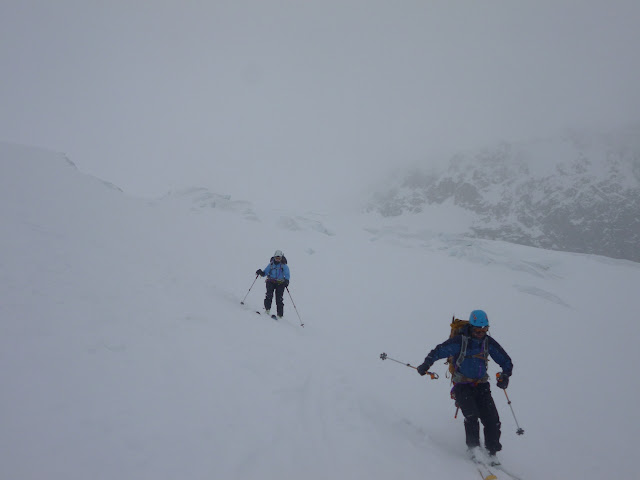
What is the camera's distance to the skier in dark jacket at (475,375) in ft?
17.4

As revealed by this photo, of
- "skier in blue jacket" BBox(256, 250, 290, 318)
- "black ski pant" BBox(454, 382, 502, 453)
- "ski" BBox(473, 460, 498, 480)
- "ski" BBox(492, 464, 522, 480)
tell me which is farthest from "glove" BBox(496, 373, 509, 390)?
"skier in blue jacket" BBox(256, 250, 290, 318)

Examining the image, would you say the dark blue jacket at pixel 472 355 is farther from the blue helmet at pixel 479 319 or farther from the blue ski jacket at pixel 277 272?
the blue ski jacket at pixel 277 272

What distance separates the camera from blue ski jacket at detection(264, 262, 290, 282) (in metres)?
10.6

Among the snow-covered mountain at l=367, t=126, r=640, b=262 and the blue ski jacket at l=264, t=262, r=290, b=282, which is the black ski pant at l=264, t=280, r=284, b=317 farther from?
the snow-covered mountain at l=367, t=126, r=640, b=262

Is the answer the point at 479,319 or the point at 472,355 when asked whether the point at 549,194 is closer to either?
the point at 479,319

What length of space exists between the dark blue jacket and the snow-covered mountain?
463 feet

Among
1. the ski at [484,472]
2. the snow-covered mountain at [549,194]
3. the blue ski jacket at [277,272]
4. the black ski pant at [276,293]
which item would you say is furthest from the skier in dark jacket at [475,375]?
the snow-covered mountain at [549,194]

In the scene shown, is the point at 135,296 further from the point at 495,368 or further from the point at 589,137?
the point at 589,137

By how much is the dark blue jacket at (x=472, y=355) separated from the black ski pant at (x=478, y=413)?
10.9 inches

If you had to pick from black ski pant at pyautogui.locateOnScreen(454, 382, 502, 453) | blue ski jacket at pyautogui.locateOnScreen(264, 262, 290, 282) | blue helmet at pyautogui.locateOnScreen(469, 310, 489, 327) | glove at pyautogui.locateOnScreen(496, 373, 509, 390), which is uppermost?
blue helmet at pyautogui.locateOnScreen(469, 310, 489, 327)

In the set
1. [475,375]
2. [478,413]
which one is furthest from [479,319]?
[478,413]

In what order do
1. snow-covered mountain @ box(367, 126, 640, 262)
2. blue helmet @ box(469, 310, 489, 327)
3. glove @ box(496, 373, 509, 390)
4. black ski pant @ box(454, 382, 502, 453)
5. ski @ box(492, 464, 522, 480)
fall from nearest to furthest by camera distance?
ski @ box(492, 464, 522, 480)
black ski pant @ box(454, 382, 502, 453)
blue helmet @ box(469, 310, 489, 327)
glove @ box(496, 373, 509, 390)
snow-covered mountain @ box(367, 126, 640, 262)

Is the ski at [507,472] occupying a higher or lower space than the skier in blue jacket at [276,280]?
lower

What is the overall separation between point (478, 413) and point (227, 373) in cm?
465
